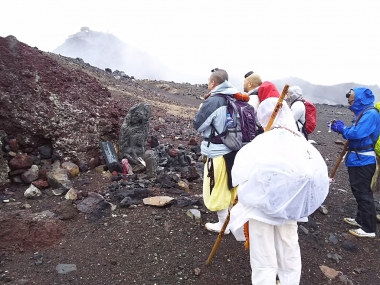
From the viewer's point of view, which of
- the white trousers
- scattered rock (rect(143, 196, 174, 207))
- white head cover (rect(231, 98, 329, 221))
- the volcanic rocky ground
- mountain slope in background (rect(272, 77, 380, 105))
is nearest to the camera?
white head cover (rect(231, 98, 329, 221))

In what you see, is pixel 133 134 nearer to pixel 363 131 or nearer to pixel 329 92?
pixel 363 131

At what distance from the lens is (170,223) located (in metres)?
4.14

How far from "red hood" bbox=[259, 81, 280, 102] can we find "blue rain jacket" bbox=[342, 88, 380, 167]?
1.43 meters

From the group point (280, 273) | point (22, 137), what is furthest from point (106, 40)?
point (280, 273)

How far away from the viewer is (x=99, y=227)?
400cm

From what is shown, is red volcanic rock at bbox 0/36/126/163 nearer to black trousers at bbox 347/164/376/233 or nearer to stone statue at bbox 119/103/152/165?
stone statue at bbox 119/103/152/165

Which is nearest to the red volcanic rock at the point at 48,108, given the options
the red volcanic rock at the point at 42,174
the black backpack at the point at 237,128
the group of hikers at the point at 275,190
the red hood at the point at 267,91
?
the red volcanic rock at the point at 42,174

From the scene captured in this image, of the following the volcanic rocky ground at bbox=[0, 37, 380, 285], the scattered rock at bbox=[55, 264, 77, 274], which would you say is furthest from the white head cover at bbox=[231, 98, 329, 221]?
the scattered rock at bbox=[55, 264, 77, 274]

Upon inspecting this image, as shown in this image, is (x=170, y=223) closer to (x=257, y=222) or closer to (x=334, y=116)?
(x=257, y=222)

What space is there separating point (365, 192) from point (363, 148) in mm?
652

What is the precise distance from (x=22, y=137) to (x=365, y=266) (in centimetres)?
558

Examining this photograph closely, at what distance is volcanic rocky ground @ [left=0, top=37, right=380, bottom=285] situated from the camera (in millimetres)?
3355

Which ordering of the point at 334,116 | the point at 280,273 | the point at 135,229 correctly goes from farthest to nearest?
the point at 334,116, the point at 135,229, the point at 280,273

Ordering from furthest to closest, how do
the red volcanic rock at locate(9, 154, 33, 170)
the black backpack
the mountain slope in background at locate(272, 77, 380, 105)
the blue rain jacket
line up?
the mountain slope in background at locate(272, 77, 380, 105), the red volcanic rock at locate(9, 154, 33, 170), the blue rain jacket, the black backpack
